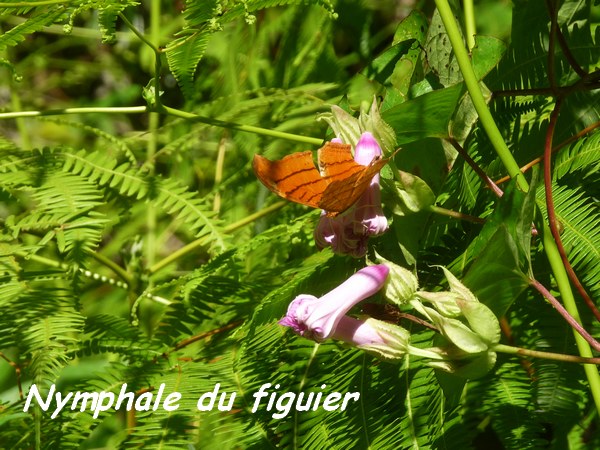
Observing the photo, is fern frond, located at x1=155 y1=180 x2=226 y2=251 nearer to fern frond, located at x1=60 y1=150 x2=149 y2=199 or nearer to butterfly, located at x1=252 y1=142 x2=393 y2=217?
fern frond, located at x1=60 y1=150 x2=149 y2=199

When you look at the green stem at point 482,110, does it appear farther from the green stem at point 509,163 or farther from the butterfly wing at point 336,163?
the butterfly wing at point 336,163

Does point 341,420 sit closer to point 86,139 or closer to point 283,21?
point 283,21

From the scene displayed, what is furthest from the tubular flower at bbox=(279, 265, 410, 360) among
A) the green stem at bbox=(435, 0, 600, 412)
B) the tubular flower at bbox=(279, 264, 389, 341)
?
the green stem at bbox=(435, 0, 600, 412)

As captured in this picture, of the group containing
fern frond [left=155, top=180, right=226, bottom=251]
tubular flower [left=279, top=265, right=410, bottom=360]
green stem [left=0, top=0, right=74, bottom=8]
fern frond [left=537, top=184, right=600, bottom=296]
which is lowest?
tubular flower [left=279, top=265, right=410, bottom=360]

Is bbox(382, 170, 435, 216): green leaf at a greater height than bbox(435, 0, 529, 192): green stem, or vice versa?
bbox(435, 0, 529, 192): green stem

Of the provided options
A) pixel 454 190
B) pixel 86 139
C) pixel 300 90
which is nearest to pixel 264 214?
pixel 300 90

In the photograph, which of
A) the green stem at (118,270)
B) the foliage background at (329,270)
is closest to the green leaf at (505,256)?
the foliage background at (329,270)
